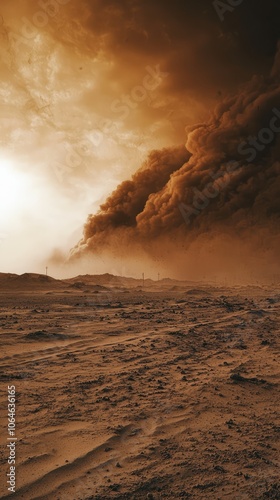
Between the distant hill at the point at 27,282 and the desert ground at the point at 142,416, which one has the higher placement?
the distant hill at the point at 27,282

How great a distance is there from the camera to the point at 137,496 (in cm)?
249

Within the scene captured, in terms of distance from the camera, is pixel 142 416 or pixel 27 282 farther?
pixel 27 282

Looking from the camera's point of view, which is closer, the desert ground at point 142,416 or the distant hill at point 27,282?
the desert ground at point 142,416

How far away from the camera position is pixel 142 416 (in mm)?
3713

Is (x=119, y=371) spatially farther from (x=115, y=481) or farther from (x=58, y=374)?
(x=115, y=481)

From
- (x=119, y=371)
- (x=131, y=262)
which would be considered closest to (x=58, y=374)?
(x=119, y=371)

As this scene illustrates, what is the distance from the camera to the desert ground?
265 cm

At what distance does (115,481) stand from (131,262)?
5001 cm

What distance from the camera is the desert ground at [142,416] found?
2652 mm

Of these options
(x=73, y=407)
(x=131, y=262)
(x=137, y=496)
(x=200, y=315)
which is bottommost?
(x=137, y=496)

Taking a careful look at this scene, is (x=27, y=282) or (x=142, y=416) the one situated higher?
(x=27, y=282)

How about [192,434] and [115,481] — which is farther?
[192,434]

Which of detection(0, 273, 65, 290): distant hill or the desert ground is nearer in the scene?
the desert ground

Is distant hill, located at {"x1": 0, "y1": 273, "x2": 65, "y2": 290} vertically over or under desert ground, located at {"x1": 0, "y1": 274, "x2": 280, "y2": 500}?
over
